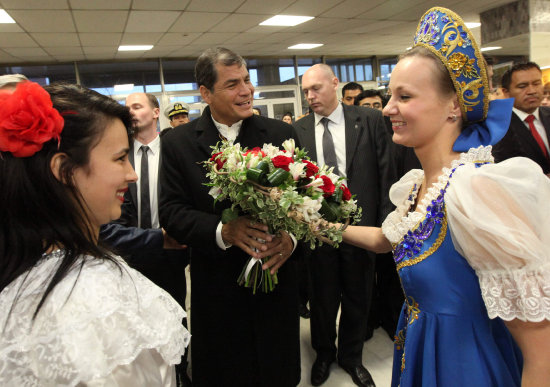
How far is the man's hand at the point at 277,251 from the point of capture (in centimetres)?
158

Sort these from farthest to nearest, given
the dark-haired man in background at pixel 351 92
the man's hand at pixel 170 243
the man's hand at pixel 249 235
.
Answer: the dark-haired man in background at pixel 351 92 < the man's hand at pixel 170 243 < the man's hand at pixel 249 235

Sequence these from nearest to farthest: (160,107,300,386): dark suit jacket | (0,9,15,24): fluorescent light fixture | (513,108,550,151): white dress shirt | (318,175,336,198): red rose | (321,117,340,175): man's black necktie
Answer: (318,175,336,198): red rose, (160,107,300,386): dark suit jacket, (321,117,340,175): man's black necktie, (513,108,550,151): white dress shirt, (0,9,15,24): fluorescent light fixture

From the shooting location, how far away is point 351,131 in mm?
2703

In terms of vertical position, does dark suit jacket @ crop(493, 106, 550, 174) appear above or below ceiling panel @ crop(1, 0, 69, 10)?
below

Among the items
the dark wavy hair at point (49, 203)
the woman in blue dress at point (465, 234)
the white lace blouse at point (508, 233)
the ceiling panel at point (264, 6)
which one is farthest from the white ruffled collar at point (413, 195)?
the ceiling panel at point (264, 6)

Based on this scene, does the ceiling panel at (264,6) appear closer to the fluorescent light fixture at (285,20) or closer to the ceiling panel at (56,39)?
the fluorescent light fixture at (285,20)

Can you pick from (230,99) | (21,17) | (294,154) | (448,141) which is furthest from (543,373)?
(21,17)

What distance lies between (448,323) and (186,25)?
706 centimetres

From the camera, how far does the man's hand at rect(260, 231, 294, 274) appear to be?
5.17 ft

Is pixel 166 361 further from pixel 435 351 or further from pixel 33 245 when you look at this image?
pixel 435 351

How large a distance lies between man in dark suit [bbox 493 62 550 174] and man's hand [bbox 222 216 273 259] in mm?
2556

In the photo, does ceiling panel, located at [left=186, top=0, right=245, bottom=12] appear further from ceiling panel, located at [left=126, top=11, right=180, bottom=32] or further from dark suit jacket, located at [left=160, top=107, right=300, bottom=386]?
dark suit jacket, located at [left=160, top=107, right=300, bottom=386]

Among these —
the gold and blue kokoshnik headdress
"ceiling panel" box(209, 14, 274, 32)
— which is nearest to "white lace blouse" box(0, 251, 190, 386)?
the gold and blue kokoshnik headdress

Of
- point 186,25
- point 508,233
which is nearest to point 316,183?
point 508,233
